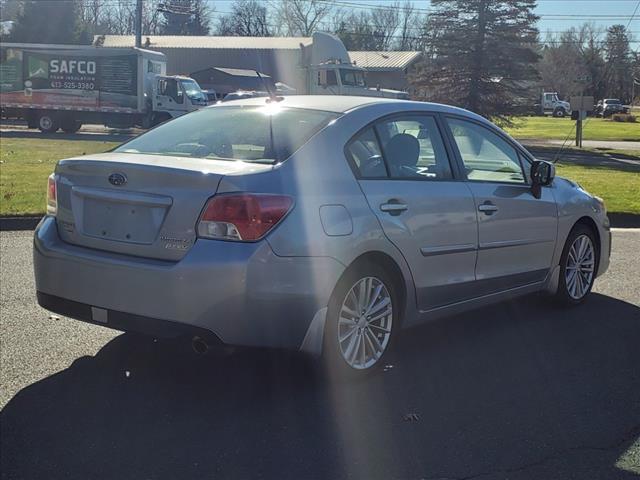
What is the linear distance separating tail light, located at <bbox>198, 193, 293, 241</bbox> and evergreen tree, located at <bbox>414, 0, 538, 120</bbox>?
35472 millimetres

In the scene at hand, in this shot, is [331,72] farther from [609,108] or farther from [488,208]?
[609,108]

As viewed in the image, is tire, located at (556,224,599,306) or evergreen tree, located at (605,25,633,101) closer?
tire, located at (556,224,599,306)

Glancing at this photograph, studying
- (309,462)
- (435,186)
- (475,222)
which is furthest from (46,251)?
(475,222)

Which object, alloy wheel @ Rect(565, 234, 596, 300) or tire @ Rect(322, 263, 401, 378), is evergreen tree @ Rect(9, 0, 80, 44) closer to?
alloy wheel @ Rect(565, 234, 596, 300)

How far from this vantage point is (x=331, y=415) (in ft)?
13.4

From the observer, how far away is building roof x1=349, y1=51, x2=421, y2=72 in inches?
2539

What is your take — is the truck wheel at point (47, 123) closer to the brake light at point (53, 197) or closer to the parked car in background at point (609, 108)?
the brake light at point (53, 197)

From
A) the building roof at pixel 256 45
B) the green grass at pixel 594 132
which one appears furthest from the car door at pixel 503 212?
the building roof at pixel 256 45

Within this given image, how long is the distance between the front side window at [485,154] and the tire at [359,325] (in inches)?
49.4

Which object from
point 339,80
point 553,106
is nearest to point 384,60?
point 553,106

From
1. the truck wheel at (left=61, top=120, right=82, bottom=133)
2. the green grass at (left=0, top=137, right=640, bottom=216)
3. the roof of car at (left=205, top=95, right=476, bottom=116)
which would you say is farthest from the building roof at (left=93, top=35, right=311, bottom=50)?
the roof of car at (left=205, top=95, right=476, bottom=116)

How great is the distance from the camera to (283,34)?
8125 cm

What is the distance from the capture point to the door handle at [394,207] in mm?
4562

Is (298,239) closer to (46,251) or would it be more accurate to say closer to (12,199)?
(46,251)
